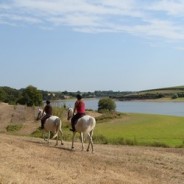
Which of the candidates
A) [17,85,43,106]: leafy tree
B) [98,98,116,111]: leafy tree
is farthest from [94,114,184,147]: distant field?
[17,85,43,106]: leafy tree

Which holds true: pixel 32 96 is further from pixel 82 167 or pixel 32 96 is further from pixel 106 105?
pixel 82 167

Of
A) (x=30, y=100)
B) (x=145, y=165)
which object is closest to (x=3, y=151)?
(x=145, y=165)

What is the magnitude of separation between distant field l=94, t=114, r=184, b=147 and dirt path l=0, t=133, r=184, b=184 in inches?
379

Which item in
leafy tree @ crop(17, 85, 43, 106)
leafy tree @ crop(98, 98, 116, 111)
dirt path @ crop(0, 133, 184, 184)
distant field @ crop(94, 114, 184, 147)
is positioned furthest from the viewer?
leafy tree @ crop(17, 85, 43, 106)

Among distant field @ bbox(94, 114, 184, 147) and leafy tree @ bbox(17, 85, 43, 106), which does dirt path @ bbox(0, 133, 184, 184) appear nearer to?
distant field @ bbox(94, 114, 184, 147)

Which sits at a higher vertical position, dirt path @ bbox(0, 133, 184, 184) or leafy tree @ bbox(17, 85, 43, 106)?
leafy tree @ bbox(17, 85, 43, 106)

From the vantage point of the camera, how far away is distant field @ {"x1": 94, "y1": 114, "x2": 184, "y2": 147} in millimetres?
34500

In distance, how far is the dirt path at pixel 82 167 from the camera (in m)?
15.3

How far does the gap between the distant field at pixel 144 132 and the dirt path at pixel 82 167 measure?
31.5 ft

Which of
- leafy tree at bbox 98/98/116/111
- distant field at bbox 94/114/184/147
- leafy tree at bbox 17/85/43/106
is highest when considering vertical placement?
leafy tree at bbox 17/85/43/106

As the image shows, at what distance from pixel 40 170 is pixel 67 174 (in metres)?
0.97

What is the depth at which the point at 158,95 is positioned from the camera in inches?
7815

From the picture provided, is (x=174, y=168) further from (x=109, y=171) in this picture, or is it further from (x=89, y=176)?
(x=89, y=176)

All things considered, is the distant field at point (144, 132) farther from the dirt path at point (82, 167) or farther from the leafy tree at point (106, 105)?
the leafy tree at point (106, 105)
